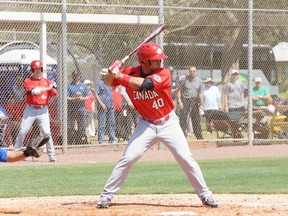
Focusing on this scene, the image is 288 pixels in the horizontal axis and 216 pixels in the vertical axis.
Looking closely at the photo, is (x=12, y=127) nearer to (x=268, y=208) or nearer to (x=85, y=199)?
(x=85, y=199)

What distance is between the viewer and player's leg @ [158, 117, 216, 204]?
9.80m

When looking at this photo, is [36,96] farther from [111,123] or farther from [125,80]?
[125,80]

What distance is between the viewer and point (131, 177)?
14.5m

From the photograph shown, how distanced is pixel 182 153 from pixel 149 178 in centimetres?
441

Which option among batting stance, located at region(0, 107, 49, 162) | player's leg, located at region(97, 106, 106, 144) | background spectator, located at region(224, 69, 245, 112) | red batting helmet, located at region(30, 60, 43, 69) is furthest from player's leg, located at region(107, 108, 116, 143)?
batting stance, located at region(0, 107, 49, 162)

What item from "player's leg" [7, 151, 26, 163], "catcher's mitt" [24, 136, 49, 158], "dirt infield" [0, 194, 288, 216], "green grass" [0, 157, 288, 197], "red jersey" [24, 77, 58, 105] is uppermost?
"red jersey" [24, 77, 58, 105]

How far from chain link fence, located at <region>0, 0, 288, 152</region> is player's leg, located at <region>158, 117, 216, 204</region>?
29.5 feet

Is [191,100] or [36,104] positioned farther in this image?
[191,100]

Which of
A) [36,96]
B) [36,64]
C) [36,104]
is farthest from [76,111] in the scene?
[36,64]

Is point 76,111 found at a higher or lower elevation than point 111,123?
higher

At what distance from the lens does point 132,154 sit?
9.78 metres

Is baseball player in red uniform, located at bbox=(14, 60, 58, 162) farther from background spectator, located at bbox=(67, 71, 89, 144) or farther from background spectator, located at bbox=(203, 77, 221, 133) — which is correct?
background spectator, located at bbox=(203, 77, 221, 133)

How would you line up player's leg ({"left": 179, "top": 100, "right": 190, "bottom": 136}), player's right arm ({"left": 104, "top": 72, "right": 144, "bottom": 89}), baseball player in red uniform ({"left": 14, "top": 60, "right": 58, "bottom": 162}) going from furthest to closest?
1. player's leg ({"left": 179, "top": 100, "right": 190, "bottom": 136})
2. baseball player in red uniform ({"left": 14, "top": 60, "right": 58, "bottom": 162})
3. player's right arm ({"left": 104, "top": 72, "right": 144, "bottom": 89})

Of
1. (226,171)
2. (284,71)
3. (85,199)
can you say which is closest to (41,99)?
(226,171)
